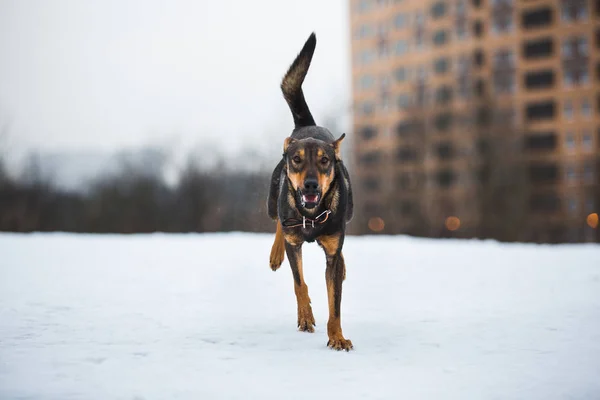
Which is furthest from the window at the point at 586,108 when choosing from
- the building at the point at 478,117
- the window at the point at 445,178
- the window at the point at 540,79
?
the window at the point at 445,178

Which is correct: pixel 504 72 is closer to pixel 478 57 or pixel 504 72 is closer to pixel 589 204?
pixel 478 57

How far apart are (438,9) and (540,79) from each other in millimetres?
13776

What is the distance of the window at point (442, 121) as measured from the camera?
50656mm

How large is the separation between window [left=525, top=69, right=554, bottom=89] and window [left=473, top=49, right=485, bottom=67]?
15.9 feet

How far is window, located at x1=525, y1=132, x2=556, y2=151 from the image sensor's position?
5722 cm

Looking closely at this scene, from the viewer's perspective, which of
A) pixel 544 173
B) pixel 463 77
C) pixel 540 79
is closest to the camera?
pixel 544 173

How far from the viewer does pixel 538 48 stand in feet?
191

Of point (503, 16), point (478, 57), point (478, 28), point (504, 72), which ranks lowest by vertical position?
point (504, 72)

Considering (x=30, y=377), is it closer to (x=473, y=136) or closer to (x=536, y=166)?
(x=473, y=136)

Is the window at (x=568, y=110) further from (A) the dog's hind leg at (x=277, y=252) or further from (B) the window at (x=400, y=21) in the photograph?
(A) the dog's hind leg at (x=277, y=252)

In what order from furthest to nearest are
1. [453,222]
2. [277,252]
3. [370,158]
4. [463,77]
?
[370,158] < [463,77] < [453,222] < [277,252]

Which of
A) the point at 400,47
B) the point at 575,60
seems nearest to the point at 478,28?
the point at 400,47

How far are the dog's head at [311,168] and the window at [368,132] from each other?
61.3 meters

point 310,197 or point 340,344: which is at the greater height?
point 310,197
